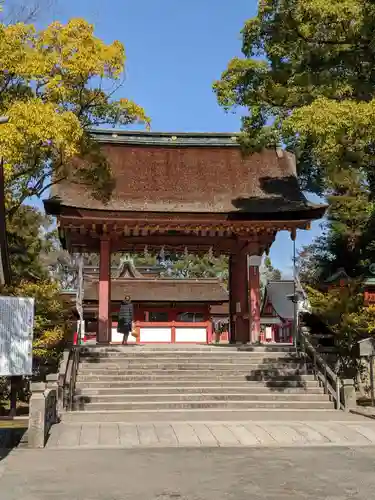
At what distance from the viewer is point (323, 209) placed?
59.3 ft

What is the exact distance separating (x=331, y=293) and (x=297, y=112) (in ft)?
19.7

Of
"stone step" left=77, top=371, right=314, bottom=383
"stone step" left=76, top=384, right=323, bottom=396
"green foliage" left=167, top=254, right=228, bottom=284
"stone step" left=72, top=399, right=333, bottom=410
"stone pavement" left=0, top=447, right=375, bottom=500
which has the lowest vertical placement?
"stone pavement" left=0, top=447, right=375, bottom=500

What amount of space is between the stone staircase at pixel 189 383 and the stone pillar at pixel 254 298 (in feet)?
5.43

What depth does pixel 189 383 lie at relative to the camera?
13.9m

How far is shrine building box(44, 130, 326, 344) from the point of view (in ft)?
58.5

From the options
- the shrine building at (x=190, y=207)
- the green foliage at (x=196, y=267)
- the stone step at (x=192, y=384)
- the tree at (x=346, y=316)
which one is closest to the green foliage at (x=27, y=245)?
the shrine building at (x=190, y=207)

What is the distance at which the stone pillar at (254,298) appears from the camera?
58.6 feet

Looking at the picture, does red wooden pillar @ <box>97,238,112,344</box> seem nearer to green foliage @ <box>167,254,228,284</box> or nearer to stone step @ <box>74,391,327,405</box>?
stone step @ <box>74,391,327,405</box>

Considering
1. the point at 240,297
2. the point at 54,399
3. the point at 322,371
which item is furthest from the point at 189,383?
the point at 240,297

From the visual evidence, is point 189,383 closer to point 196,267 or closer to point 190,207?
point 190,207

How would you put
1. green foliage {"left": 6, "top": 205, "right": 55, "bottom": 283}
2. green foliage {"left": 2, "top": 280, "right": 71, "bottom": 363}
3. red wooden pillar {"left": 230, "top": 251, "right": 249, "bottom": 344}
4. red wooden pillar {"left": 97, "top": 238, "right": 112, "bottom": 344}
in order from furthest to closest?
1. green foliage {"left": 6, "top": 205, "right": 55, "bottom": 283}
2. red wooden pillar {"left": 230, "top": 251, "right": 249, "bottom": 344}
3. red wooden pillar {"left": 97, "top": 238, "right": 112, "bottom": 344}
4. green foliage {"left": 2, "top": 280, "right": 71, "bottom": 363}

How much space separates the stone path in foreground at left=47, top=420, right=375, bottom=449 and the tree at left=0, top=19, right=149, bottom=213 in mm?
5219

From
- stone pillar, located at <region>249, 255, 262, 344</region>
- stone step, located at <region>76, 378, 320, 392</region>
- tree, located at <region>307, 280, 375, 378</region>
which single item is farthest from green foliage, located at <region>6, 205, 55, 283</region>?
tree, located at <region>307, 280, 375, 378</region>

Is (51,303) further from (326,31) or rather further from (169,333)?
(169,333)
